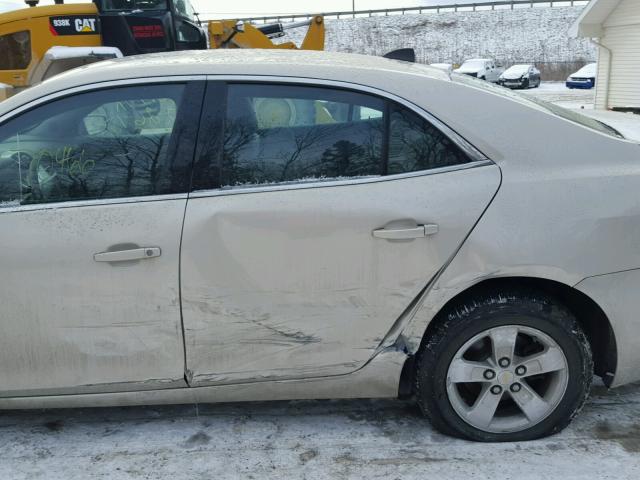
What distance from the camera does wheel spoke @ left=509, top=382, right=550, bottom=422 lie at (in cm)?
283

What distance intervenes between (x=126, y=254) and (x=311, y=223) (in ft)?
2.43

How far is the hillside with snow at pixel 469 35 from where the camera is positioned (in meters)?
53.4

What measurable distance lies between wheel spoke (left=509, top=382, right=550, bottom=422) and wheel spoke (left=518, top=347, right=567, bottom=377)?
0.31 ft

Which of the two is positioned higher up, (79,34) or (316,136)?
(79,34)

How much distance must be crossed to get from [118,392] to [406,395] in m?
1.26

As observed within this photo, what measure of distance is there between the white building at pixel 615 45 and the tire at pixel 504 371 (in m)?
18.1

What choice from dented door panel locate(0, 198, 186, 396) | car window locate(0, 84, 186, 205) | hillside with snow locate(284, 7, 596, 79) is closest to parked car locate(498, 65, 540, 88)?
hillside with snow locate(284, 7, 596, 79)

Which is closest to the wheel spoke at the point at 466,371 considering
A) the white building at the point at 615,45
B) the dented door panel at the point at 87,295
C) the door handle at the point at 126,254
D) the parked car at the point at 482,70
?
the dented door panel at the point at 87,295

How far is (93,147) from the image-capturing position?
2707 mm

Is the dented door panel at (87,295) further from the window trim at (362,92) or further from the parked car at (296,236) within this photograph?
the window trim at (362,92)

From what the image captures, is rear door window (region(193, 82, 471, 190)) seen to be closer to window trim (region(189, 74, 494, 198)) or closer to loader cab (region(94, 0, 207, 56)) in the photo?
window trim (region(189, 74, 494, 198))

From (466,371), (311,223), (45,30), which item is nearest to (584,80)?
(45,30)

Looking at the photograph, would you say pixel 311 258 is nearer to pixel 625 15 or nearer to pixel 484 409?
pixel 484 409

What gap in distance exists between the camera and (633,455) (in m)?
2.79
